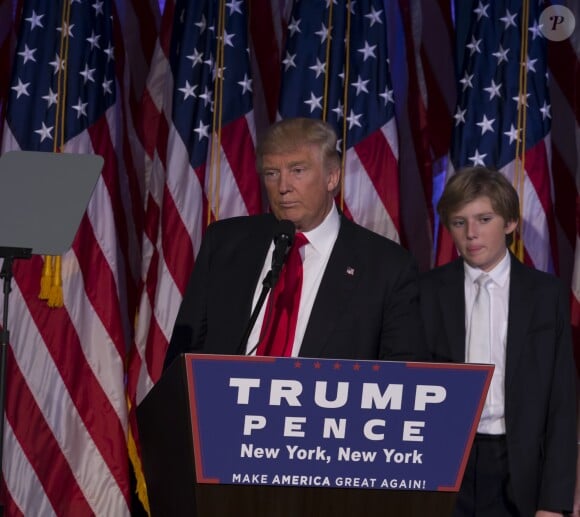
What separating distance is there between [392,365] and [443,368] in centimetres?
9

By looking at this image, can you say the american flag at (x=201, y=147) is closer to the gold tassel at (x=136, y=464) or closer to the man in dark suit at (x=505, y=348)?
the gold tassel at (x=136, y=464)

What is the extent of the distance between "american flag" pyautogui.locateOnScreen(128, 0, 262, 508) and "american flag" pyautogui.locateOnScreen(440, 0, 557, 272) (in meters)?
0.87

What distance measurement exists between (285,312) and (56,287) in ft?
5.63

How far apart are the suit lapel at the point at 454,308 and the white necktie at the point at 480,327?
0.03 meters

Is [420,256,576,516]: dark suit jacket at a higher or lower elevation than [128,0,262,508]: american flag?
lower

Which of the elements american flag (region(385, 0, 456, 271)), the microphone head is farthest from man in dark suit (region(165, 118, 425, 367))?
american flag (region(385, 0, 456, 271))

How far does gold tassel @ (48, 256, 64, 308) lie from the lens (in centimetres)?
410

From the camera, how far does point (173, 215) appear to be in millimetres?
4293

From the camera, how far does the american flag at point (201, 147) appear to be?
429 centimetres

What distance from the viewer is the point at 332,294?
2648mm

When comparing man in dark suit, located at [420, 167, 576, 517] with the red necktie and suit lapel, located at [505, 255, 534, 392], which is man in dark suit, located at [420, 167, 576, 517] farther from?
the red necktie

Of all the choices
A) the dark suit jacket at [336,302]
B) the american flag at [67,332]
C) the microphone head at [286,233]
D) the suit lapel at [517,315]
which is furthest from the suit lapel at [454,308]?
the american flag at [67,332]

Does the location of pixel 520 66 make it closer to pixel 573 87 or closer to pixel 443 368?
pixel 573 87

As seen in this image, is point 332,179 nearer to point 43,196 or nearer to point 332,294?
point 332,294
